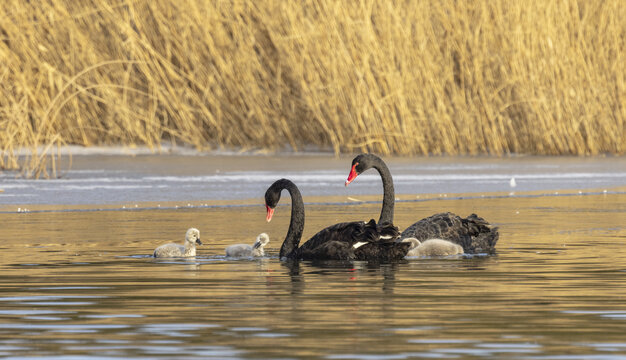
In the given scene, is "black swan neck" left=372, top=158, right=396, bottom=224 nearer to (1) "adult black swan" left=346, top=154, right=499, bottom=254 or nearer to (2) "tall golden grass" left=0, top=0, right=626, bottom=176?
(1) "adult black swan" left=346, top=154, right=499, bottom=254

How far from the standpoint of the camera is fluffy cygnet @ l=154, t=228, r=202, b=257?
31.0ft

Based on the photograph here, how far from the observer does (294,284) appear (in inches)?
321

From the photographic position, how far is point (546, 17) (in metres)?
Result: 20.7

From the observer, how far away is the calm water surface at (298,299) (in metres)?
5.80

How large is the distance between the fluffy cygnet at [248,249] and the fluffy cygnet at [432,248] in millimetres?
955

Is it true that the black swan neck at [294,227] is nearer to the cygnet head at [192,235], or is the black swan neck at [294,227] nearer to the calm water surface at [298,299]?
the calm water surface at [298,299]

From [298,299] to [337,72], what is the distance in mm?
13253

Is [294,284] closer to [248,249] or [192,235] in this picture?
[248,249]

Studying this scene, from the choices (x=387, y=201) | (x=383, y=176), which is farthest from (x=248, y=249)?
(x=383, y=176)

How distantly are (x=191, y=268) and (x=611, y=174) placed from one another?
31.5 ft

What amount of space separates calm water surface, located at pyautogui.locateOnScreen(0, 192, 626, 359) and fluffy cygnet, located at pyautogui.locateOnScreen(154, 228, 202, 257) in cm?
10

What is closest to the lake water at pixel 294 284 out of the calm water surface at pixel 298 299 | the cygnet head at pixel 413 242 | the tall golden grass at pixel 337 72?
the calm water surface at pixel 298 299

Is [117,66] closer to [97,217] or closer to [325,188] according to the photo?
[325,188]

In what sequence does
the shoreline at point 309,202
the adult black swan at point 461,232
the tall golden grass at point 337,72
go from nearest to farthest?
the adult black swan at point 461,232 < the shoreline at point 309,202 < the tall golden grass at point 337,72
